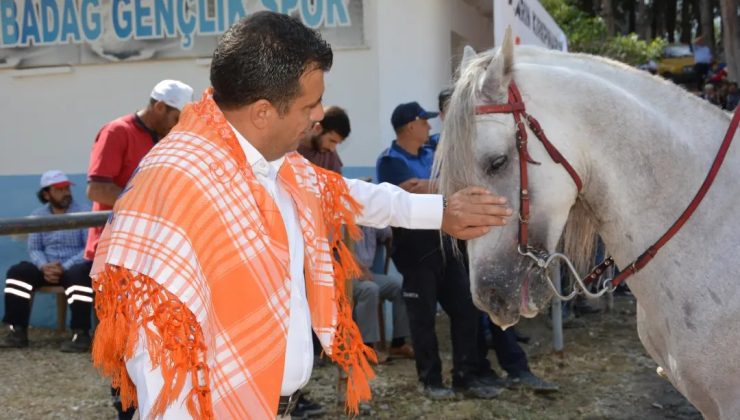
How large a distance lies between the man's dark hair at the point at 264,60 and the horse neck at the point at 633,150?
85 cm

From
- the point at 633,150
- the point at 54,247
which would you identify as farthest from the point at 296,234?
the point at 54,247

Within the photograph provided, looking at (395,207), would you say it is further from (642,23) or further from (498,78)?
(642,23)

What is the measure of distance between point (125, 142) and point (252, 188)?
341 cm

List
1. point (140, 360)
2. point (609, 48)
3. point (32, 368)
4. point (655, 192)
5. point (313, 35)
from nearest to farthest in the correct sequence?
point (140, 360), point (313, 35), point (655, 192), point (32, 368), point (609, 48)

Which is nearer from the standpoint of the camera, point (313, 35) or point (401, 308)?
point (313, 35)

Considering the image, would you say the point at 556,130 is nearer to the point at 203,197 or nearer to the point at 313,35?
the point at 313,35

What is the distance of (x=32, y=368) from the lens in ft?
21.8

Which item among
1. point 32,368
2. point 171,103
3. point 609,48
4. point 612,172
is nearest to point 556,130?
point 612,172

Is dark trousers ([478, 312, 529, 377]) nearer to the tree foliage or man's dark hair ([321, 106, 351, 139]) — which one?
man's dark hair ([321, 106, 351, 139])

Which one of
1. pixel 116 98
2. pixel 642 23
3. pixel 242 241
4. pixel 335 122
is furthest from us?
pixel 642 23

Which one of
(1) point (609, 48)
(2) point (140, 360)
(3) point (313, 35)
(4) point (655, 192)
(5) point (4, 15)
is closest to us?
(2) point (140, 360)

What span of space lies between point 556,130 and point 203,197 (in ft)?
3.85

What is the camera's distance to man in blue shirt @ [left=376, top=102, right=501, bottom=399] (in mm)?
5707

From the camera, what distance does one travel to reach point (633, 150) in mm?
2549
